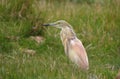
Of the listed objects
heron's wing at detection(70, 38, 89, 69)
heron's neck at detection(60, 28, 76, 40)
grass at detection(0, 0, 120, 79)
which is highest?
heron's neck at detection(60, 28, 76, 40)

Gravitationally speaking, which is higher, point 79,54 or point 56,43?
point 79,54

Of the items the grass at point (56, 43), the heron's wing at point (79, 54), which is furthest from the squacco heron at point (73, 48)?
the grass at point (56, 43)

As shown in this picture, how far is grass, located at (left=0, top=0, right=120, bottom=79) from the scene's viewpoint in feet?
24.5

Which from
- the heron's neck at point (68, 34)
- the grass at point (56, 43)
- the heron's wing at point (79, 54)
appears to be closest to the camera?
the grass at point (56, 43)

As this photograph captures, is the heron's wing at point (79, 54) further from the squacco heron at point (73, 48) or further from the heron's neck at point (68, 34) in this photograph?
the heron's neck at point (68, 34)

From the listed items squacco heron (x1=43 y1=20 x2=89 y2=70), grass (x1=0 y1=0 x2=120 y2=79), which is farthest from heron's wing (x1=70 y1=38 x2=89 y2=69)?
grass (x1=0 y1=0 x2=120 y2=79)

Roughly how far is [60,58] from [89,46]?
1088 mm

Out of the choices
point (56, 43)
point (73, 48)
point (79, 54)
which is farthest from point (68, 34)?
point (56, 43)

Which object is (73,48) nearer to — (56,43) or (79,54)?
A: (79,54)

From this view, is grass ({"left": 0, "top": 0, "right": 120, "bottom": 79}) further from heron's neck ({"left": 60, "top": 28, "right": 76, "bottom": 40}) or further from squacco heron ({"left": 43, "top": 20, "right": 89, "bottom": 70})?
heron's neck ({"left": 60, "top": 28, "right": 76, "bottom": 40})

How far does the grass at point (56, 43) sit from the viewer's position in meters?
7.46

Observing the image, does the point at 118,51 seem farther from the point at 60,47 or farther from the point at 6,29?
the point at 6,29

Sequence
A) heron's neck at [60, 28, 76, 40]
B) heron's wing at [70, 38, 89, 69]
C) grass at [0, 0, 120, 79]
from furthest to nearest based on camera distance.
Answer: heron's neck at [60, 28, 76, 40] → heron's wing at [70, 38, 89, 69] → grass at [0, 0, 120, 79]

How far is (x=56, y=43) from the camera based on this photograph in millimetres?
9727
